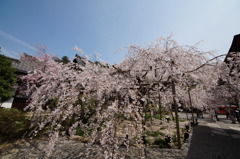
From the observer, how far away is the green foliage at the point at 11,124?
16.9ft

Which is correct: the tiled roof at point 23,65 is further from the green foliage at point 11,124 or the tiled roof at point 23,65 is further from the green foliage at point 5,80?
the green foliage at point 11,124

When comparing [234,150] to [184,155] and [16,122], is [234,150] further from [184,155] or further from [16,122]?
[16,122]

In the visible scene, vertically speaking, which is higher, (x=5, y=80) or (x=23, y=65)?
(x=23, y=65)

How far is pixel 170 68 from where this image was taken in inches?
191

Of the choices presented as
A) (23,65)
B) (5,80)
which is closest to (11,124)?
(5,80)

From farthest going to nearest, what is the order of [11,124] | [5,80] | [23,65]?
[23,65] → [5,80] → [11,124]

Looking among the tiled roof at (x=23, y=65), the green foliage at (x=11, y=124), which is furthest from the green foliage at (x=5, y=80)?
the green foliage at (x=11, y=124)

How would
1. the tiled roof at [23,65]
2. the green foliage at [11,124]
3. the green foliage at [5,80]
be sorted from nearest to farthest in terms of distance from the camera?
the green foliage at [11,124]
the green foliage at [5,80]
the tiled roof at [23,65]

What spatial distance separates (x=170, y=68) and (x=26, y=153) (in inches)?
276

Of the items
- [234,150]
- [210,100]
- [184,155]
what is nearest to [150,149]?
[184,155]

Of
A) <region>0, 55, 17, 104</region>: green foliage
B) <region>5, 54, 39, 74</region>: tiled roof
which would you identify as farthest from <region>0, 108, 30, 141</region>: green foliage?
<region>5, 54, 39, 74</region>: tiled roof

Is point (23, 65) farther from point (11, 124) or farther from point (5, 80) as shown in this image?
point (11, 124)

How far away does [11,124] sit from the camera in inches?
211

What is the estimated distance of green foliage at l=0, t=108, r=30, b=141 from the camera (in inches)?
203
